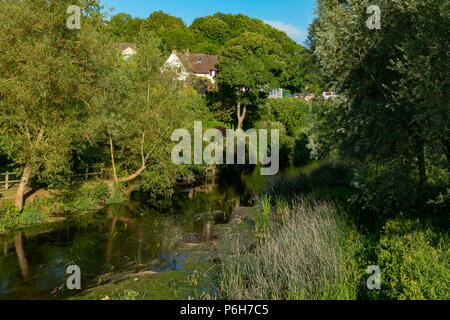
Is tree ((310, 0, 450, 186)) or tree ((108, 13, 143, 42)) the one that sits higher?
tree ((108, 13, 143, 42))

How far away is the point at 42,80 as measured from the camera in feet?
58.5

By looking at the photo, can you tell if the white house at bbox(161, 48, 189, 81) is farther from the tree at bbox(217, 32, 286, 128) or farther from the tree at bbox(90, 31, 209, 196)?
the tree at bbox(217, 32, 286, 128)

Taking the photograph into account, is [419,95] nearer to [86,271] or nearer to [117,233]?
[86,271]

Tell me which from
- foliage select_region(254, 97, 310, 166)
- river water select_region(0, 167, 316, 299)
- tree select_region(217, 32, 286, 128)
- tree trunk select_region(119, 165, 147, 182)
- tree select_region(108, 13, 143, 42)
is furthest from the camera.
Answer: tree select_region(108, 13, 143, 42)

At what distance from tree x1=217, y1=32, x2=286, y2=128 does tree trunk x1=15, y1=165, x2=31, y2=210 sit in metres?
36.3

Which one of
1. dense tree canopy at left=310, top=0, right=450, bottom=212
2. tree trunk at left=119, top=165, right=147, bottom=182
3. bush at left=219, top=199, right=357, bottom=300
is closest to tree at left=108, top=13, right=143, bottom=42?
tree trunk at left=119, top=165, right=147, bottom=182

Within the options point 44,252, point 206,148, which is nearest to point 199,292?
point 44,252

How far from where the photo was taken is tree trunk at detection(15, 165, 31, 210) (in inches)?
743

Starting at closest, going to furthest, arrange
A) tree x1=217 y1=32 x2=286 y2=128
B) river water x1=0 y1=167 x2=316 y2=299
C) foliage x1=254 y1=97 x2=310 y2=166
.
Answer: river water x1=0 y1=167 x2=316 y2=299
foliage x1=254 y1=97 x2=310 y2=166
tree x1=217 y1=32 x2=286 y2=128

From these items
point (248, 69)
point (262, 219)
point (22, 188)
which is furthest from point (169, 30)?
point (262, 219)

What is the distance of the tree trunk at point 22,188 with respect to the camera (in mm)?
18875

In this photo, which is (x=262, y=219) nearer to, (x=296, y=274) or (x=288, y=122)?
(x=296, y=274)

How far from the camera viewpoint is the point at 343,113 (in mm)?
13383

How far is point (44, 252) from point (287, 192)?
47.9 feet
